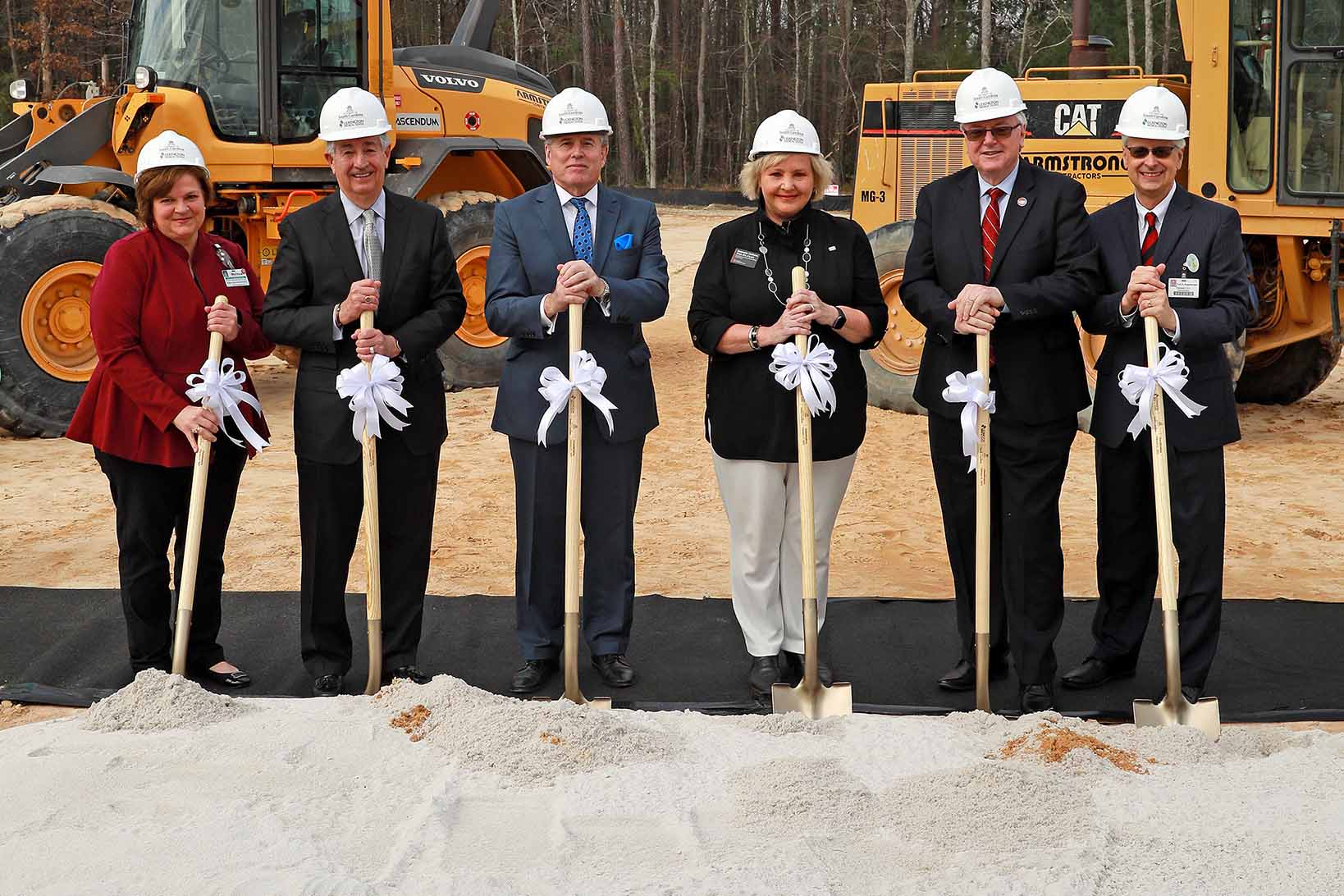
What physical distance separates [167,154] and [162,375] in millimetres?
643

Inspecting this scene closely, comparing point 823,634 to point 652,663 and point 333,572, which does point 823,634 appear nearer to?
point 652,663

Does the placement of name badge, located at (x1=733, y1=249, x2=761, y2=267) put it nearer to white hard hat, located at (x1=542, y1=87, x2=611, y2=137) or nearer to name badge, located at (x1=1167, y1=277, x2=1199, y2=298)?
white hard hat, located at (x1=542, y1=87, x2=611, y2=137)

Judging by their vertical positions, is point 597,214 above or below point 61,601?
above

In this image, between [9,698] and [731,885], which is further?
[9,698]

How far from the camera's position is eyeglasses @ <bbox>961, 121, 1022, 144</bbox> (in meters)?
4.07

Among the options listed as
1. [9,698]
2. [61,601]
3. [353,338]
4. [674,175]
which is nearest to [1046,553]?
[353,338]

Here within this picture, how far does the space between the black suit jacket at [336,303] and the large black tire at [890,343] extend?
4984 mm

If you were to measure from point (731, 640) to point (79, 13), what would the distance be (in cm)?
2244

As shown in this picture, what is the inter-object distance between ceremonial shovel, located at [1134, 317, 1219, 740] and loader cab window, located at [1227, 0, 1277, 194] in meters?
4.22

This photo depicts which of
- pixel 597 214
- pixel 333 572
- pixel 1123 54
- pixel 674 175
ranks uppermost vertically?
pixel 1123 54

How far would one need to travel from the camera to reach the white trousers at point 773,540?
430 cm

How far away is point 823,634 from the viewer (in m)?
4.95

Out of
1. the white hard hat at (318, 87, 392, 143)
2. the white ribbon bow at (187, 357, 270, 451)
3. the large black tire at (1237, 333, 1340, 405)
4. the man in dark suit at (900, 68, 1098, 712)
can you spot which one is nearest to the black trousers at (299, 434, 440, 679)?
the white ribbon bow at (187, 357, 270, 451)

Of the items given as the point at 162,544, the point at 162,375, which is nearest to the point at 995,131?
the point at 162,375
